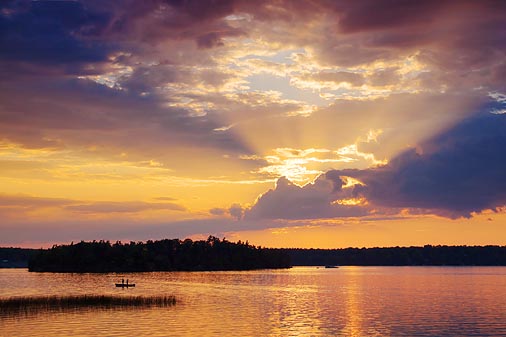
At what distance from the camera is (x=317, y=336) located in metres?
70.3

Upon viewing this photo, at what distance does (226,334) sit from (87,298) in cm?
4761

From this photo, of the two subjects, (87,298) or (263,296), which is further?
(263,296)

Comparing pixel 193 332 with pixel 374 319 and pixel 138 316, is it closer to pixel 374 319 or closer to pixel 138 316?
pixel 138 316

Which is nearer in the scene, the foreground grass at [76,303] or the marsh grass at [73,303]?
the marsh grass at [73,303]

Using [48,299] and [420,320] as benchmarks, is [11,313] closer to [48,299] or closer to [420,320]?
[48,299]

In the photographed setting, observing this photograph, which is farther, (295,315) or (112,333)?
(295,315)

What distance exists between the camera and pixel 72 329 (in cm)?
7356

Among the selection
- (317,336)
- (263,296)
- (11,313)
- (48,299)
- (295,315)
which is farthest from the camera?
(263,296)

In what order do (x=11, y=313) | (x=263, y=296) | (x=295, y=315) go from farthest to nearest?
(x=263, y=296)
(x=295, y=315)
(x=11, y=313)

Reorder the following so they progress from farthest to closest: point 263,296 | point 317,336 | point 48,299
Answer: point 263,296, point 48,299, point 317,336

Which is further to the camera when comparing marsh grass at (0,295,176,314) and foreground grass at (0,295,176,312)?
foreground grass at (0,295,176,312)

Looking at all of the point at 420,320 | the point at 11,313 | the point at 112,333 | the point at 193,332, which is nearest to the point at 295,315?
the point at 420,320

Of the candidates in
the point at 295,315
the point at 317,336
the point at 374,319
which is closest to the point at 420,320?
the point at 374,319

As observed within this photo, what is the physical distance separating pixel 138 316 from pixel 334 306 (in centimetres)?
3796
